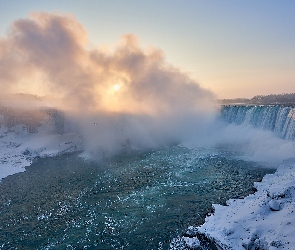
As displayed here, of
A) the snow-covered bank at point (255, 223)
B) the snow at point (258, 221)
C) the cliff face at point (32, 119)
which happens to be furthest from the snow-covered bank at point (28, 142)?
the snow-covered bank at point (255, 223)

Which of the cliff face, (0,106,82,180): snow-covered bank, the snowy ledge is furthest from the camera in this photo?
the cliff face

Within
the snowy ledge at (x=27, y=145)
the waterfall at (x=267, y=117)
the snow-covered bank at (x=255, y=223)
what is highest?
the waterfall at (x=267, y=117)

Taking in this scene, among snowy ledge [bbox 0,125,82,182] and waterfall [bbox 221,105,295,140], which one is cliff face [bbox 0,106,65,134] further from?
waterfall [bbox 221,105,295,140]

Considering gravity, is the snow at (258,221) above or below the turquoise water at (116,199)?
above

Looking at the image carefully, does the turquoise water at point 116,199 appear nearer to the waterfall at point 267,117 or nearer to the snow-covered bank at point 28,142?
the snow-covered bank at point 28,142

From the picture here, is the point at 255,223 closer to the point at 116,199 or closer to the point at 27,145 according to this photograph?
the point at 116,199

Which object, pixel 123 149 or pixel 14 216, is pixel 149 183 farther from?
pixel 123 149

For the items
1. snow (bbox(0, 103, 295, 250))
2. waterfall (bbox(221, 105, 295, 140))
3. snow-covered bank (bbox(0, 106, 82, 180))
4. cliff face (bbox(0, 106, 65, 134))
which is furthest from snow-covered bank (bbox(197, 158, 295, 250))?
cliff face (bbox(0, 106, 65, 134))

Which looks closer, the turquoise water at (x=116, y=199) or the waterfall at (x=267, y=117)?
the turquoise water at (x=116, y=199)
